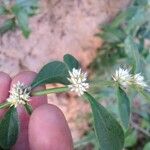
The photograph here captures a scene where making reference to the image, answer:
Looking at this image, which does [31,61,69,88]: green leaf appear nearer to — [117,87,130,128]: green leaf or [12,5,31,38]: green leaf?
[117,87,130,128]: green leaf

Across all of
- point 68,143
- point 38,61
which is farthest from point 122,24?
point 68,143

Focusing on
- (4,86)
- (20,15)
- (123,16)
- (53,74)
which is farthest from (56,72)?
(123,16)

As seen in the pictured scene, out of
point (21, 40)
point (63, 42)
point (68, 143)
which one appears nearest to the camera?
point (68, 143)

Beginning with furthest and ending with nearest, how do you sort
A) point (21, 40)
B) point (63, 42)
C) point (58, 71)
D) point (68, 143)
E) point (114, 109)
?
1. point (63, 42)
2. point (21, 40)
3. point (114, 109)
4. point (68, 143)
5. point (58, 71)

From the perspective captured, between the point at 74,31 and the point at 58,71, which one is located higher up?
the point at 74,31

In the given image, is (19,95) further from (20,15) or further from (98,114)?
(20,15)

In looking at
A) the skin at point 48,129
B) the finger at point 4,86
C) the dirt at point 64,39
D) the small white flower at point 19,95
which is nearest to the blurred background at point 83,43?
the dirt at point 64,39

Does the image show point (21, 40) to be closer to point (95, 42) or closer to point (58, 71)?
point (95, 42)
